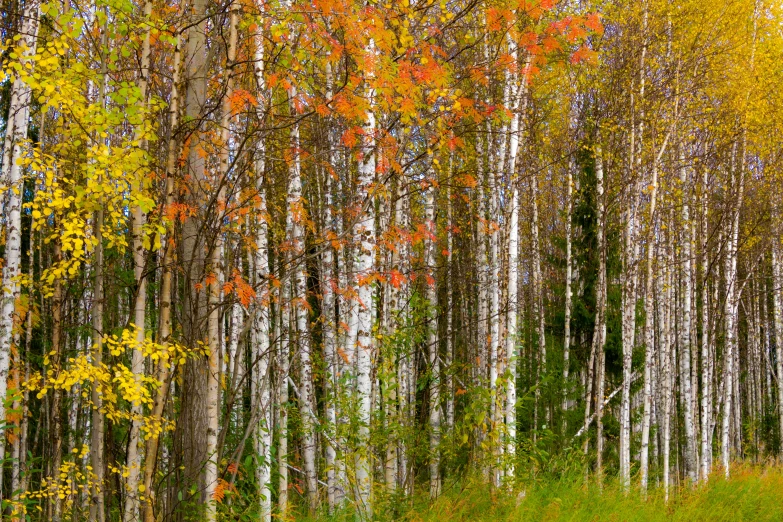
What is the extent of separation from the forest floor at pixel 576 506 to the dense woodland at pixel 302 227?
0.25 m

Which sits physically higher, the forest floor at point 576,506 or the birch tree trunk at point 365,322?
the birch tree trunk at point 365,322

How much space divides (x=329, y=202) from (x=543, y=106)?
5.73 metres

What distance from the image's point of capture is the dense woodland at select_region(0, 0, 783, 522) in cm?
572

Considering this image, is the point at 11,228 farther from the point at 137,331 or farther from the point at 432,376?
the point at 432,376

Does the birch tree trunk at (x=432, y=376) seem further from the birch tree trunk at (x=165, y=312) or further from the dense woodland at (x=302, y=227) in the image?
the birch tree trunk at (x=165, y=312)

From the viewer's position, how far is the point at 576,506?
310 inches

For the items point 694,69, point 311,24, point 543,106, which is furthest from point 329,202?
point 694,69

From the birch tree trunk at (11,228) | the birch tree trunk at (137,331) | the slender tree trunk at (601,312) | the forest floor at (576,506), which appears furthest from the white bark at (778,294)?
the birch tree trunk at (11,228)

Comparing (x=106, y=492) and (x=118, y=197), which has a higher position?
(x=118, y=197)

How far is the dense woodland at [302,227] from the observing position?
18.8 feet

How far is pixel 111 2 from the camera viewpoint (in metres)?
5.25

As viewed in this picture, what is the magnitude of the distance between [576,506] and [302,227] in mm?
4389

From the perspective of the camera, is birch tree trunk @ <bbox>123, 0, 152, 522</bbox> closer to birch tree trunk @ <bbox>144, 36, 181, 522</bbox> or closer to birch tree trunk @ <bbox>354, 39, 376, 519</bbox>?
birch tree trunk @ <bbox>144, 36, 181, 522</bbox>

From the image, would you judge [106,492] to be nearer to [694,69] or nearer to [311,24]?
[311,24]
